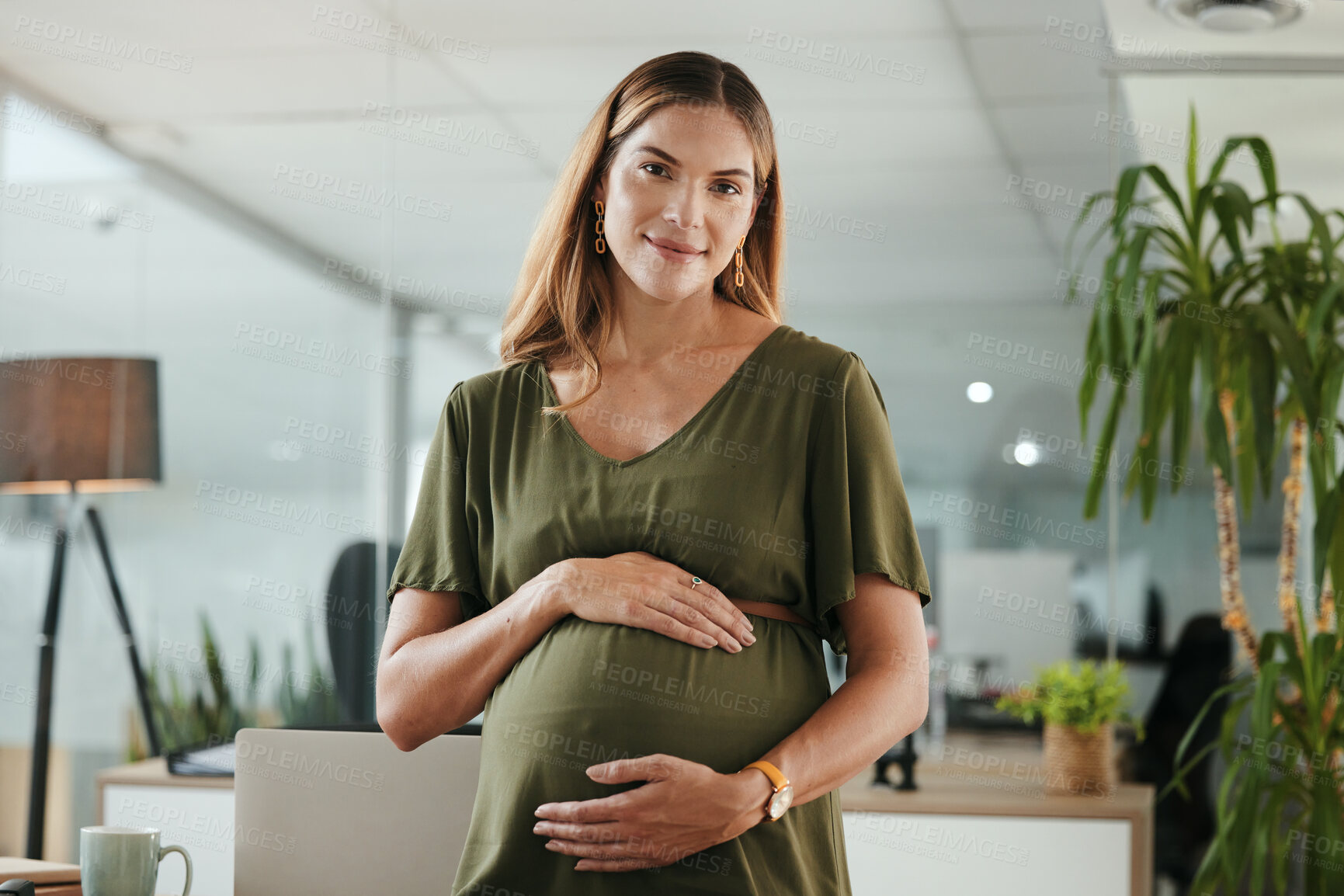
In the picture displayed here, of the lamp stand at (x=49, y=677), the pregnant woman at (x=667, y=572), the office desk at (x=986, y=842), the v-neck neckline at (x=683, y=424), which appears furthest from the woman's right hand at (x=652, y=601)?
the lamp stand at (x=49, y=677)

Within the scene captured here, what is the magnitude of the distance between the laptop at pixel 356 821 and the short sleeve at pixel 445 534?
0.33 metres

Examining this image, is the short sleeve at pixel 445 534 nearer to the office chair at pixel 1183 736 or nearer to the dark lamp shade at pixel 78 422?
the dark lamp shade at pixel 78 422

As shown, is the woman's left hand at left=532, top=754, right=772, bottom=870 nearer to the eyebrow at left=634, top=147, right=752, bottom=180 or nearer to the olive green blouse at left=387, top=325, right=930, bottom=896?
the olive green blouse at left=387, top=325, right=930, bottom=896

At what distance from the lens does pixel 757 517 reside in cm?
118

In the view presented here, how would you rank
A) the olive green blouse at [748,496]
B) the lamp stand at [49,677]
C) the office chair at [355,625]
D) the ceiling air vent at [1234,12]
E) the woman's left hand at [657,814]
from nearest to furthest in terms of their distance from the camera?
the woman's left hand at [657,814]
the olive green blouse at [748,496]
the ceiling air vent at [1234,12]
the lamp stand at [49,677]
the office chair at [355,625]

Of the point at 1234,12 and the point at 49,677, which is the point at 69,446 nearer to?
the point at 49,677

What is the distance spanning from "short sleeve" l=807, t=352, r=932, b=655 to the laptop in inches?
24.2

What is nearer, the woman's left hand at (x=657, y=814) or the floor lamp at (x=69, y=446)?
the woman's left hand at (x=657, y=814)

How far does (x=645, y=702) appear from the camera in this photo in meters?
1.15

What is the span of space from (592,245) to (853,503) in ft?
1.48

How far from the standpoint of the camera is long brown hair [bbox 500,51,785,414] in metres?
1.30

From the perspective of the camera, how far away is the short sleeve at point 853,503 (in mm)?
1186

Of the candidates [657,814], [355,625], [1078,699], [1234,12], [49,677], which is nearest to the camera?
[657,814]

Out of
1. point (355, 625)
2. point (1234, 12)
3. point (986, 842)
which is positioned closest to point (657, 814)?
point (986, 842)
